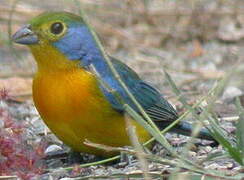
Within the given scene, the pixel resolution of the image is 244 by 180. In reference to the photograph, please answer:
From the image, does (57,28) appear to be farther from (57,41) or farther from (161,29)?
(161,29)

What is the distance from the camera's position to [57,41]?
16.3 feet

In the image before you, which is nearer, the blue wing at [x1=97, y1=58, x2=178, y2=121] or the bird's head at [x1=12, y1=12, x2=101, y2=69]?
the bird's head at [x1=12, y1=12, x2=101, y2=69]

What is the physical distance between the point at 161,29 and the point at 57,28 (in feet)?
13.5

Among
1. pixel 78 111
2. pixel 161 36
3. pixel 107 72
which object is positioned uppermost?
pixel 161 36

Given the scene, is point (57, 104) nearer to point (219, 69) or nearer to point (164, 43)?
point (219, 69)

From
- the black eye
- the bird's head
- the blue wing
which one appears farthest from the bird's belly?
the blue wing

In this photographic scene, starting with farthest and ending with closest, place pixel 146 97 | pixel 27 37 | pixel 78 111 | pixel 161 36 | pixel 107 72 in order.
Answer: pixel 161 36, pixel 146 97, pixel 107 72, pixel 27 37, pixel 78 111

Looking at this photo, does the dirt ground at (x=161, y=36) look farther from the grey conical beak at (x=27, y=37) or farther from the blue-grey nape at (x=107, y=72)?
the grey conical beak at (x=27, y=37)

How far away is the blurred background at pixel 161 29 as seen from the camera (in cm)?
840

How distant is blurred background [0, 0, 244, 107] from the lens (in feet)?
27.6

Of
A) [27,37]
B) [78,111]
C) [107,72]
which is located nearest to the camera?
[78,111]

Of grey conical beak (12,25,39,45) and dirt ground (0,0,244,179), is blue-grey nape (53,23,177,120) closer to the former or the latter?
grey conical beak (12,25,39,45)

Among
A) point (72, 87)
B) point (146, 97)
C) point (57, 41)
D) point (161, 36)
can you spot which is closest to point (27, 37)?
point (57, 41)

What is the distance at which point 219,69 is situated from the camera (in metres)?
8.24
